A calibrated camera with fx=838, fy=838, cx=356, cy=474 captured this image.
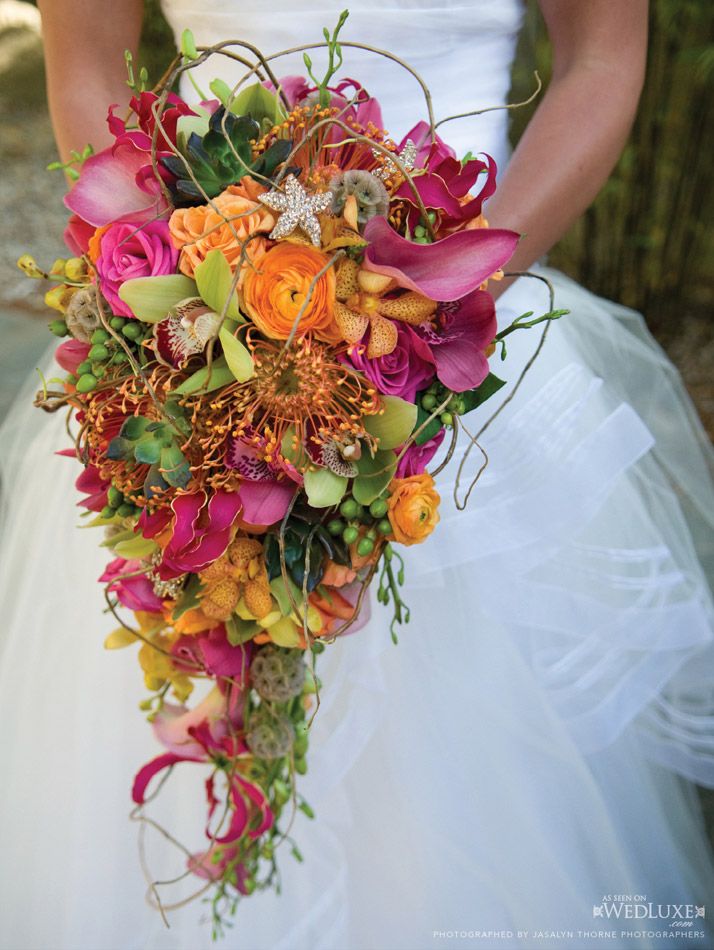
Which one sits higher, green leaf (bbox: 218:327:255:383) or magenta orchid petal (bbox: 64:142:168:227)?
magenta orchid petal (bbox: 64:142:168:227)

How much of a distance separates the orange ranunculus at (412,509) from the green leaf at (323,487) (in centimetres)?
5

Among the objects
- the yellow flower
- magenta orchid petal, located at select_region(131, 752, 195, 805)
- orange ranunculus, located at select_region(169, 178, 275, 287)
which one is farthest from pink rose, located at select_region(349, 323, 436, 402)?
magenta orchid petal, located at select_region(131, 752, 195, 805)

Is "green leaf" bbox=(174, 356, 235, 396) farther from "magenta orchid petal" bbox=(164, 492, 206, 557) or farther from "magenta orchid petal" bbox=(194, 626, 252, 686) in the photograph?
"magenta orchid petal" bbox=(194, 626, 252, 686)

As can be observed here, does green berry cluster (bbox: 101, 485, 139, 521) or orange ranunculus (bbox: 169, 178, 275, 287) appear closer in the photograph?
orange ranunculus (bbox: 169, 178, 275, 287)

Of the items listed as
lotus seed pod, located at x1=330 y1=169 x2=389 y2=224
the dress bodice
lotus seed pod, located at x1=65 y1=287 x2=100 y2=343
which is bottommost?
lotus seed pod, located at x1=65 y1=287 x2=100 y2=343

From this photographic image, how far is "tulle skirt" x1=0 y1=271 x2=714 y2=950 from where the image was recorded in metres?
0.98

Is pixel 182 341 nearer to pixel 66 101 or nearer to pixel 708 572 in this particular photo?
pixel 66 101

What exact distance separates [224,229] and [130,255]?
0.27ft

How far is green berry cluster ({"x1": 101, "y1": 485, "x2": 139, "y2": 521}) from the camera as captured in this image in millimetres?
716

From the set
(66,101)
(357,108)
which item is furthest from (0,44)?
(357,108)

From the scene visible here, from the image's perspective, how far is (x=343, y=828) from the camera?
1022 millimetres

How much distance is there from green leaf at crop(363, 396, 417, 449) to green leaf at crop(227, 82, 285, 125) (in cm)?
25

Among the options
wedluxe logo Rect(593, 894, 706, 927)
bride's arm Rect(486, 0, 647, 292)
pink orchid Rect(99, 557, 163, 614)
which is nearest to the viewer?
pink orchid Rect(99, 557, 163, 614)

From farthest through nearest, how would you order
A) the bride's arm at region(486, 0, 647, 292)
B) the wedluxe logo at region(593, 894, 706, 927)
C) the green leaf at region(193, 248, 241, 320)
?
the wedluxe logo at region(593, 894, 706, 927) < the bride's arm at region(486, 0, 647, 292) < the green leaf at region(193, 248, 241, 320)
